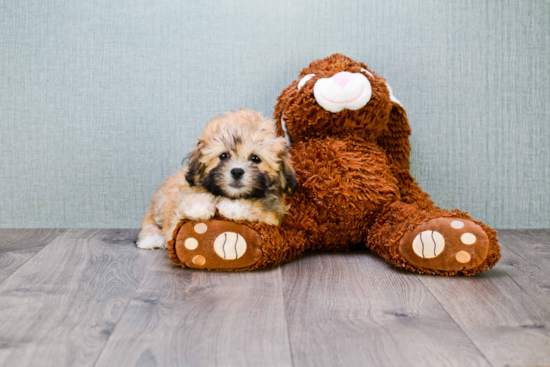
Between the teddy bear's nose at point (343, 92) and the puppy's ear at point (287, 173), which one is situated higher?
the teddy bear's nose at point (343, 92)

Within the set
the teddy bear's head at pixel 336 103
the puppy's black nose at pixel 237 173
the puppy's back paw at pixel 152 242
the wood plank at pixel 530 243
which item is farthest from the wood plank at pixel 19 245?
the wood plank at pixel 530 243

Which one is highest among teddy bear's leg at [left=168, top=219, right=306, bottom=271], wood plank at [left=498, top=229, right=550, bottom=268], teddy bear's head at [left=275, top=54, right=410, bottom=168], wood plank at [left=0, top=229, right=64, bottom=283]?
teddy bear's head at [left=275, top=54, right=410, bottom=168]

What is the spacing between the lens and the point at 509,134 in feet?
6.64

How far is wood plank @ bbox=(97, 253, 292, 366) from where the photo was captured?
35.7 inches

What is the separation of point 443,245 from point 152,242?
3.15 feet

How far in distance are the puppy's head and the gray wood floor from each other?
250 millimetres

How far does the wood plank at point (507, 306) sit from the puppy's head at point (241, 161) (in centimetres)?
52

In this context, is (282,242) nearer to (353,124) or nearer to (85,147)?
(353,124)

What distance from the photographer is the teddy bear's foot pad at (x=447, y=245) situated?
136cm

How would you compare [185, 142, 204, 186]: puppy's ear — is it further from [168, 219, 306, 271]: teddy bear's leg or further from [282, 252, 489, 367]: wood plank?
[282, 252, 489, 367]: wood plank

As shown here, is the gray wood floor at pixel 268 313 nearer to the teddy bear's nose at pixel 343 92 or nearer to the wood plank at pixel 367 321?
the wood plank at pixel 367 321

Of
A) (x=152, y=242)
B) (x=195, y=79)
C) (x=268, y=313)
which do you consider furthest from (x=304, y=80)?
(x=268, y=313)

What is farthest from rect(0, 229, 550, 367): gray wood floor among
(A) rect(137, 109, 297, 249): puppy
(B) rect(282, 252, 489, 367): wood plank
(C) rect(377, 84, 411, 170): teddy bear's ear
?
(C) rect(377, 84, 411, 170): teddy bear's ear

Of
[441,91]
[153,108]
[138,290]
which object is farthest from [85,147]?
[441,91]
